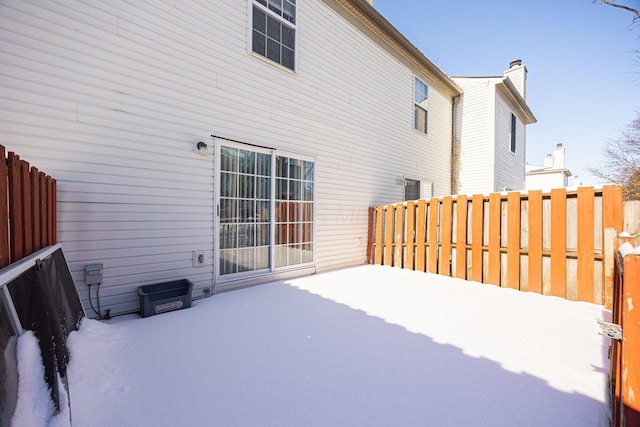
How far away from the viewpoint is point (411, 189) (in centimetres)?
830

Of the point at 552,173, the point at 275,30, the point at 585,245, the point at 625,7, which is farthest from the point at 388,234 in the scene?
the point at 552,173

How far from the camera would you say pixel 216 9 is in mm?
3900

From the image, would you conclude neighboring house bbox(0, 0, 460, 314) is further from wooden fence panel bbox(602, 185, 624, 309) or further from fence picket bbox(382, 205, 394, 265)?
wooden fence panel bbox(602, 185, 624, 309)

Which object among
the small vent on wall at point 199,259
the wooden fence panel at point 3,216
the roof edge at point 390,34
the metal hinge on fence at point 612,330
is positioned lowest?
the small vent on wall at point 199,259

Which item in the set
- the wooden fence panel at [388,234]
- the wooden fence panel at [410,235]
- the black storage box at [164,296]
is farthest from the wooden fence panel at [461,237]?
the black storage box at [164,296]

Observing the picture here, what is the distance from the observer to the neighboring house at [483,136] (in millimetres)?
9336

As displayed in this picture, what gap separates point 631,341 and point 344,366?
5.13 feet

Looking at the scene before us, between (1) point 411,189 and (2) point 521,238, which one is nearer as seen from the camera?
(2) point 521,238

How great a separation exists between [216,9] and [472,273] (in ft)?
18.0

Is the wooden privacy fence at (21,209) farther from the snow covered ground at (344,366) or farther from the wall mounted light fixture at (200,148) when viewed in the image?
the wall mounted light fixture at (200,148)

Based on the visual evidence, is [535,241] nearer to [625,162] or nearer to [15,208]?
[15,208]

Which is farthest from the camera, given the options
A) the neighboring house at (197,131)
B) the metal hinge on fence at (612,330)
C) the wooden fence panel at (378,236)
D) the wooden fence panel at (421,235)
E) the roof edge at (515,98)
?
the roof edge at (515,98)

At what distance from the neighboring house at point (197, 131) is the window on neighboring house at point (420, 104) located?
2.15 m

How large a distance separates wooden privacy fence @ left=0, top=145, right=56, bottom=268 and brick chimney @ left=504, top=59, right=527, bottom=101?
1582 centimetres
